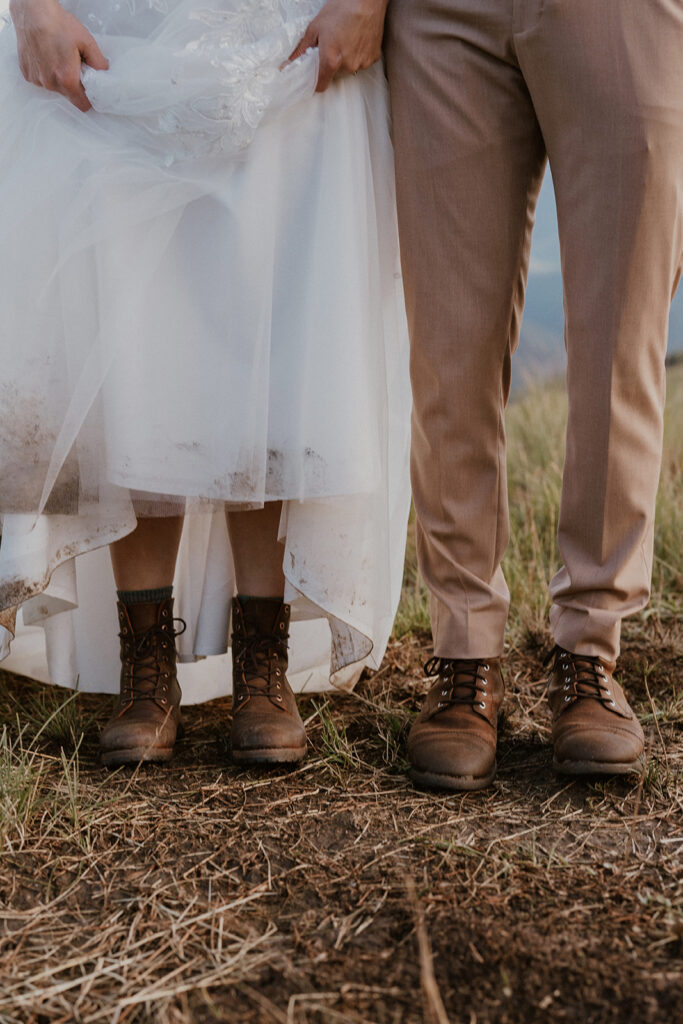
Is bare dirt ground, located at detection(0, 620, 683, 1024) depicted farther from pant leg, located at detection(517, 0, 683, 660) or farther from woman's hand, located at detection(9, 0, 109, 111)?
woman's hand, located at detection(9, 0, 109, 111)

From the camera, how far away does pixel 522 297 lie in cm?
166

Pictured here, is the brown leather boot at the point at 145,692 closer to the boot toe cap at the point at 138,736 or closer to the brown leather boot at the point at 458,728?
the boot toe cap at the point at 138,736

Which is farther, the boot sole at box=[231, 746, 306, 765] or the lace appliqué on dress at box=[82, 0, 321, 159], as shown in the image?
the boot sole at box=[231, 746, 306, 765]

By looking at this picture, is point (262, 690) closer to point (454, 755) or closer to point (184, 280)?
point (454, 755)

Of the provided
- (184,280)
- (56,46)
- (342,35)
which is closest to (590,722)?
(184,280)

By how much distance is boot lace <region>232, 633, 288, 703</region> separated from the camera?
5.33 ft

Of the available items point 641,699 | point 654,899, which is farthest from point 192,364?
point 641,699

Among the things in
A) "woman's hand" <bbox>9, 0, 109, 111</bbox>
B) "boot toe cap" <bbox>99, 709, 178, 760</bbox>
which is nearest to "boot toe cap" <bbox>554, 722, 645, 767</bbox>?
"boot toe cap" <bbox>99, 709, 178, 760</bbox>

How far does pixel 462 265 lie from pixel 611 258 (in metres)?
0.25

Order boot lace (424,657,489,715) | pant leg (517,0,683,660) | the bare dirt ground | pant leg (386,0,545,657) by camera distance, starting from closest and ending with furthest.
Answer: the bare dirt ground
pant leg (517,0,683,660)
pant leg (386,0,545,657)
boot lace (424,657,489,715)

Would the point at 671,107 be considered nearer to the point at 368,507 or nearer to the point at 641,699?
the point at 368,507

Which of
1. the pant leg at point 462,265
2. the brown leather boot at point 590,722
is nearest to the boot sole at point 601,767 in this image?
the brown leather boot at point 590,722

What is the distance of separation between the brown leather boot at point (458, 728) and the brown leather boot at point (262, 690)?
0.72ft

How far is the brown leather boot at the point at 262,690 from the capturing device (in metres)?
1.56
